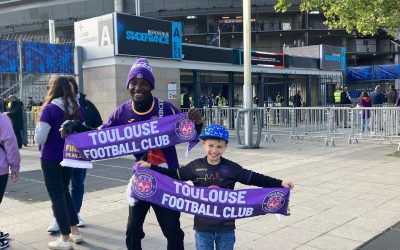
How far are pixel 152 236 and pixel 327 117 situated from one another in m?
10.8

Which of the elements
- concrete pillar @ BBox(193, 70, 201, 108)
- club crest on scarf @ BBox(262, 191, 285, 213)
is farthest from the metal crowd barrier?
club crest on scarf @ BBox(262, 191, 285, 213)

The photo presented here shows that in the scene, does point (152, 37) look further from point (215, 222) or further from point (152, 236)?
point (215, 222)

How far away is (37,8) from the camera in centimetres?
5831

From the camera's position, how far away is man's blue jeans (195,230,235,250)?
141 inches

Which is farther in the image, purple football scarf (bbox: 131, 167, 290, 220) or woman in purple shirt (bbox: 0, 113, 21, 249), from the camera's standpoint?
woman in purple shirt (bbox: 0, 113, 21, 249)

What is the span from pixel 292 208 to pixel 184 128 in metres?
3.15

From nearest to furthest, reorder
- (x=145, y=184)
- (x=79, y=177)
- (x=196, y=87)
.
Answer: (x=145, y=184)
(x=79, y=177)
(x=196, y=87)

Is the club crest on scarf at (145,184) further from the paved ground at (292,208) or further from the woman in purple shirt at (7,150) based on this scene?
the woman in purple shirt at (7,150)

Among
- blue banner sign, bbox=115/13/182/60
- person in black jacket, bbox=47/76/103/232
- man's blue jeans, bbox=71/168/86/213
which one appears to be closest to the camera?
person in black jacket, bbox=47/76/103/232

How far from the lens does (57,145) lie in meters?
4.81

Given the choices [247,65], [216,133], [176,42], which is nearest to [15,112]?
[176,42]

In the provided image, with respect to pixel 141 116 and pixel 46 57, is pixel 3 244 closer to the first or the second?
pixel 141 116

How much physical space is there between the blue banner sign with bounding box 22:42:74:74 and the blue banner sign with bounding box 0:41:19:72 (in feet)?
0.96

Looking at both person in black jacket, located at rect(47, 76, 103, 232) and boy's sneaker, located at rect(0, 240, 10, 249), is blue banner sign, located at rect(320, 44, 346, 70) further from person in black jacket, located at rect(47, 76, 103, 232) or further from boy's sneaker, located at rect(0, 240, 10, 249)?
boy's sneaker, located at rect(0, 240, 10, 249)
